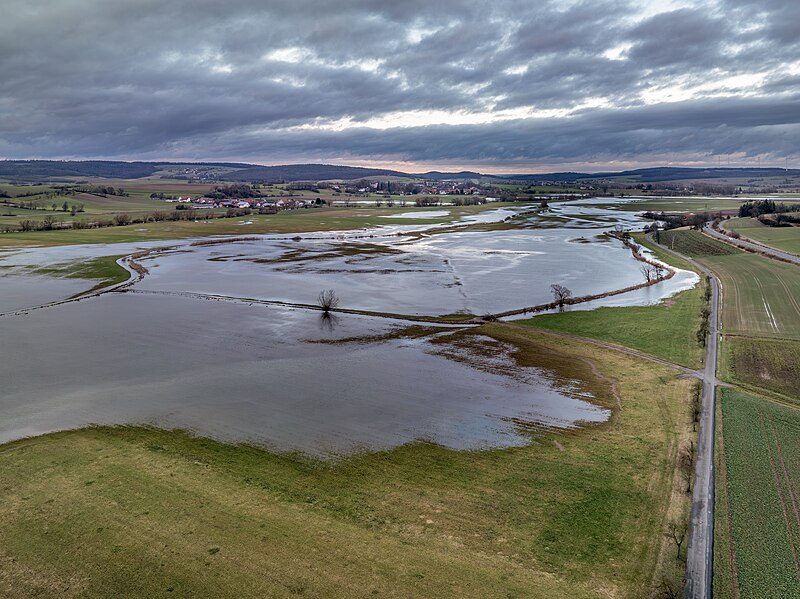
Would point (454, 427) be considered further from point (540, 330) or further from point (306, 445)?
point (540, 330)

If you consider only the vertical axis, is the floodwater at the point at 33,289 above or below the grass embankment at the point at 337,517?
above

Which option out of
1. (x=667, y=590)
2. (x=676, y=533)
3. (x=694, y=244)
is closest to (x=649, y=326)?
(x=676, y=533)

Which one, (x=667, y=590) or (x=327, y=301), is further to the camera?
(x=327, y=301)

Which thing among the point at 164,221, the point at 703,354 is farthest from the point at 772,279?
the point at 164,221

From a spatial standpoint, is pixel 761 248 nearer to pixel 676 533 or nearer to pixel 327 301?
pixel 327 301

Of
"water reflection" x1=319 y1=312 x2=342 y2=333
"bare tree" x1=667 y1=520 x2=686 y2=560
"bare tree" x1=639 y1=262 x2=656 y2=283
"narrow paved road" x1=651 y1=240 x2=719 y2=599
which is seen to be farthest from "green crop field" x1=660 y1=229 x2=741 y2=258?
"bare tree" x1=667 y1=520 x2=686 y2=560

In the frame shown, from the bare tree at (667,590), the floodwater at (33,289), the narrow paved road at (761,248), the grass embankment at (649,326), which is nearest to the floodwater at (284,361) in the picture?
the floodwater at (33,289)

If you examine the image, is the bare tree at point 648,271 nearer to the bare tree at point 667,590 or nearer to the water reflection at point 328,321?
the water reflection at point 328,321

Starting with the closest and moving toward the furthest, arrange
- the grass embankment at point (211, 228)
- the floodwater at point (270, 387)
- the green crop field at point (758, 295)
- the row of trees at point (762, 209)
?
1. the floodwater at point (270, 387)
2. the green crop field at point (758, 295)
3. the grass embankment at point (211, 228)
4. the row of trees at point (762, 209)
